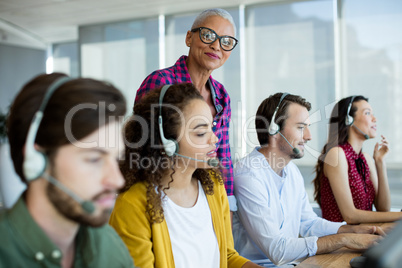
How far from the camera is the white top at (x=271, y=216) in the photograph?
1778mm

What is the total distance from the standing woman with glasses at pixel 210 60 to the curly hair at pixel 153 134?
427 millimetres

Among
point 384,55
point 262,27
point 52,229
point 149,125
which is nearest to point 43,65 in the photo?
point 262,27

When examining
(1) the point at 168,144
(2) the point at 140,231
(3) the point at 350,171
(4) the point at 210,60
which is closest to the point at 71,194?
(2) the point at 140,231

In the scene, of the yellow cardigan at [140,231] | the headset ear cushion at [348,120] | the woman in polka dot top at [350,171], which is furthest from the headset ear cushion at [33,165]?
the headset ear cushion at [348,120]

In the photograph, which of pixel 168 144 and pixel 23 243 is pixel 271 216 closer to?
pixel 168 144

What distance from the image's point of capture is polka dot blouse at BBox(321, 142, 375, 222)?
255 cm

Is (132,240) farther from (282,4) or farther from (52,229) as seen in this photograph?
(282,4)

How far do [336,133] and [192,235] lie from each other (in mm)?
1688

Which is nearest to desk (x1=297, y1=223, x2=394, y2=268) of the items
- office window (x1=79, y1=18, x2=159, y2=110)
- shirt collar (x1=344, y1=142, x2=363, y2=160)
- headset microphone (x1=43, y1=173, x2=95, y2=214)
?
headset microphone (x1=43, y1=173, x2=95, y2=214)

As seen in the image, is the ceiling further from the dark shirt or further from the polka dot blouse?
the dark shirt

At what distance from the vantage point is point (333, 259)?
1.61 metres

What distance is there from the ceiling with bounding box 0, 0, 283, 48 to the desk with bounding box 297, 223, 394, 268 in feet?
15.4

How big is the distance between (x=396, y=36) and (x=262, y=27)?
1811mm

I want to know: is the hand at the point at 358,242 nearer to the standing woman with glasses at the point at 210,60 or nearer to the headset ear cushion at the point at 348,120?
the standing woman with glasses at the point at 210,60
